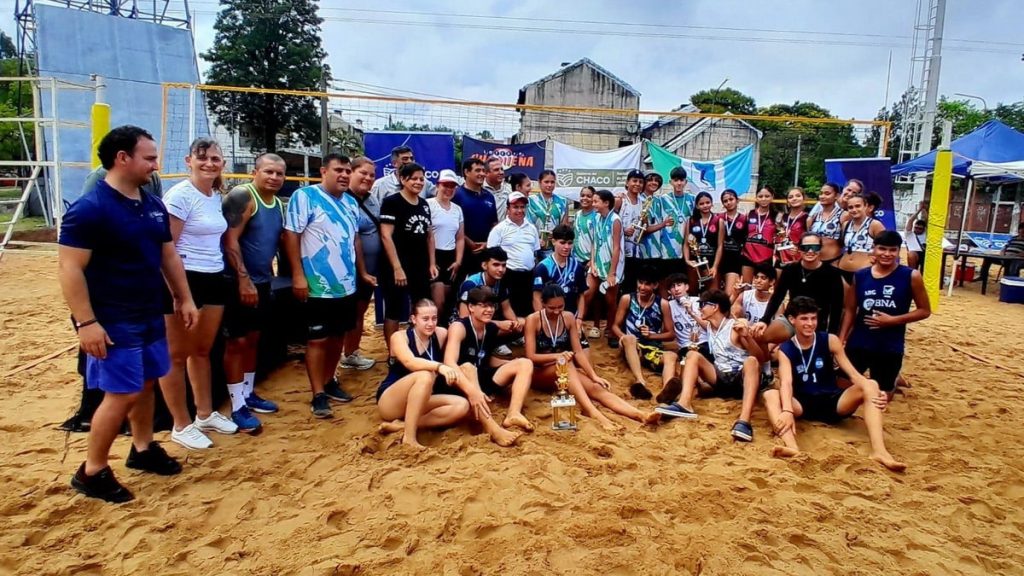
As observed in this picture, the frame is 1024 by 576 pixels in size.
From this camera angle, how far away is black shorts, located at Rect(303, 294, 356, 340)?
3689mm

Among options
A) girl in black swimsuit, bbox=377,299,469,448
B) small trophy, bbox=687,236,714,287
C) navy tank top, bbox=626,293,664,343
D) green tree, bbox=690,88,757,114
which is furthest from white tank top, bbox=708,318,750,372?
green tree, bbox=690,88,757,114

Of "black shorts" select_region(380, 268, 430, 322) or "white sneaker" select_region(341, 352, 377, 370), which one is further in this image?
"white sneaker" select_region(341, 352, 377, 370)

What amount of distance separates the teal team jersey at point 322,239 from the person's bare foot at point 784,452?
9.34ft

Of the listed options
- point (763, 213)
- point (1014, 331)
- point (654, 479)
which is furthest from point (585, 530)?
point (1014, 331)

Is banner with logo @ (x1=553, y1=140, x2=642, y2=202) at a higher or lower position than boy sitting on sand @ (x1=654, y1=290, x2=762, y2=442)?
higher

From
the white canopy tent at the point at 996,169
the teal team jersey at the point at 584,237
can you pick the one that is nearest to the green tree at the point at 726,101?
the white canopy tent at the point at 996,169

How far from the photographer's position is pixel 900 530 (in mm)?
2637

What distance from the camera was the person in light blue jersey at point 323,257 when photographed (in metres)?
3.60

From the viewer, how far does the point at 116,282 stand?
98.2 inches

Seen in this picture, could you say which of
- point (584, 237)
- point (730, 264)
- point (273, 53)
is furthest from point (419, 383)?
point (273, 53)

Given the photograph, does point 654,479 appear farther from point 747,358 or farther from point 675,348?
point 675,348

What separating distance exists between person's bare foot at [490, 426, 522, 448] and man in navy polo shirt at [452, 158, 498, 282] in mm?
1990

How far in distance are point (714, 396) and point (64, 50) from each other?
20.2m

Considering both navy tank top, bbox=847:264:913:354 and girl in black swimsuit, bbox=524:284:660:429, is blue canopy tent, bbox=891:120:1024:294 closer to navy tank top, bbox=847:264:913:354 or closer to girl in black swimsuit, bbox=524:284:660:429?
navy tank top, bbox=847:264:913:354
